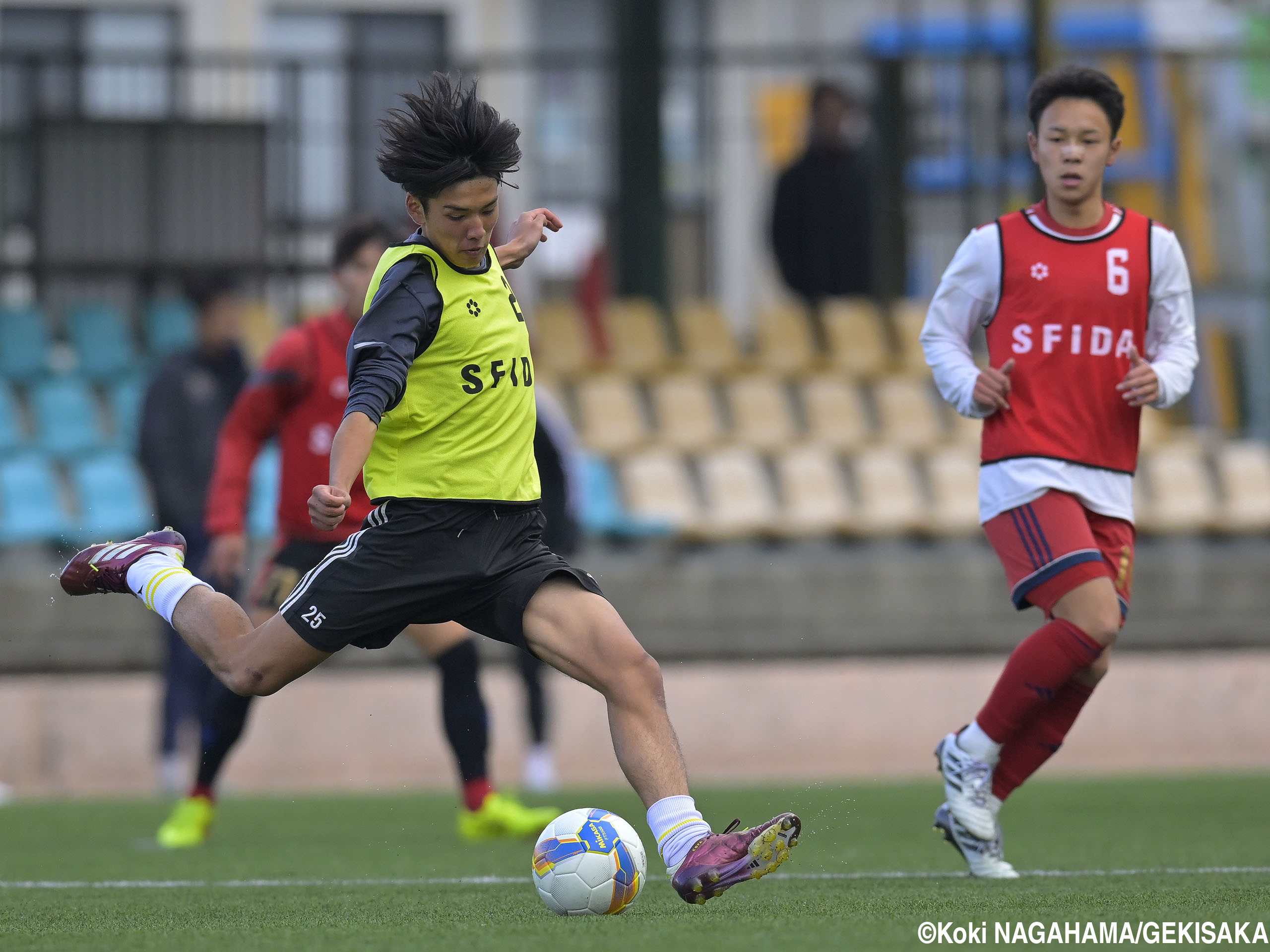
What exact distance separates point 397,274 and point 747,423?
369 inches

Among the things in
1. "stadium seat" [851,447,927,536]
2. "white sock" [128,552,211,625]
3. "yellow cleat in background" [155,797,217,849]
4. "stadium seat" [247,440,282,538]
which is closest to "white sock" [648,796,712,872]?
"white sock" [128,552,211,625]

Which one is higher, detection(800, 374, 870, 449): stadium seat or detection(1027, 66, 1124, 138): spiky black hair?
detection(1027, 66, 1124, 138): spiky black hair

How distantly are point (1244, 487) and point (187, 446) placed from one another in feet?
24.7

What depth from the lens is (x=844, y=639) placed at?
1277cm

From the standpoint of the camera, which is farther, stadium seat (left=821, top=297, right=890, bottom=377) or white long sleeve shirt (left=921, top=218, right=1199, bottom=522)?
stadium seat (left=821, top=297, right=890, bottom=377)

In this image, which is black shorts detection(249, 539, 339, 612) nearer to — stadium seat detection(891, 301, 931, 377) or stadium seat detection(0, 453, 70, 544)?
stadium seat detection(0, 453, 70, 544)

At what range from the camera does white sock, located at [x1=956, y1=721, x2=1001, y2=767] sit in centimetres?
593

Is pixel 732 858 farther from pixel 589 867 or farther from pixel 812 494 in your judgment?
pixel 812 494

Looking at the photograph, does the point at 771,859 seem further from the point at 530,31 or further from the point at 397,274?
the point at 530,31

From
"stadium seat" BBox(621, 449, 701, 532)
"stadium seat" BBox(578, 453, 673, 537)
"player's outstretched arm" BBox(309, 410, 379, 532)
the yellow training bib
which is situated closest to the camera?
"player's outstretched arm" BBox(309, 410, 379, 532)

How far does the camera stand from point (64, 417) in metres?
13.5

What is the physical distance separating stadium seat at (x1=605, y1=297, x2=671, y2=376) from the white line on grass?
28.1 ft

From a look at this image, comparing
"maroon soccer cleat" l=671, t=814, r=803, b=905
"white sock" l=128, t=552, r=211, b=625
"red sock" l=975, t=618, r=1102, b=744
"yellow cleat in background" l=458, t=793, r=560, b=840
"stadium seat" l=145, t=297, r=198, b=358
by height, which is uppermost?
"stadium seat" l=145, t=297, r=198, b=358

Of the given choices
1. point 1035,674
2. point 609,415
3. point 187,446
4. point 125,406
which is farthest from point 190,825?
point 609,415
